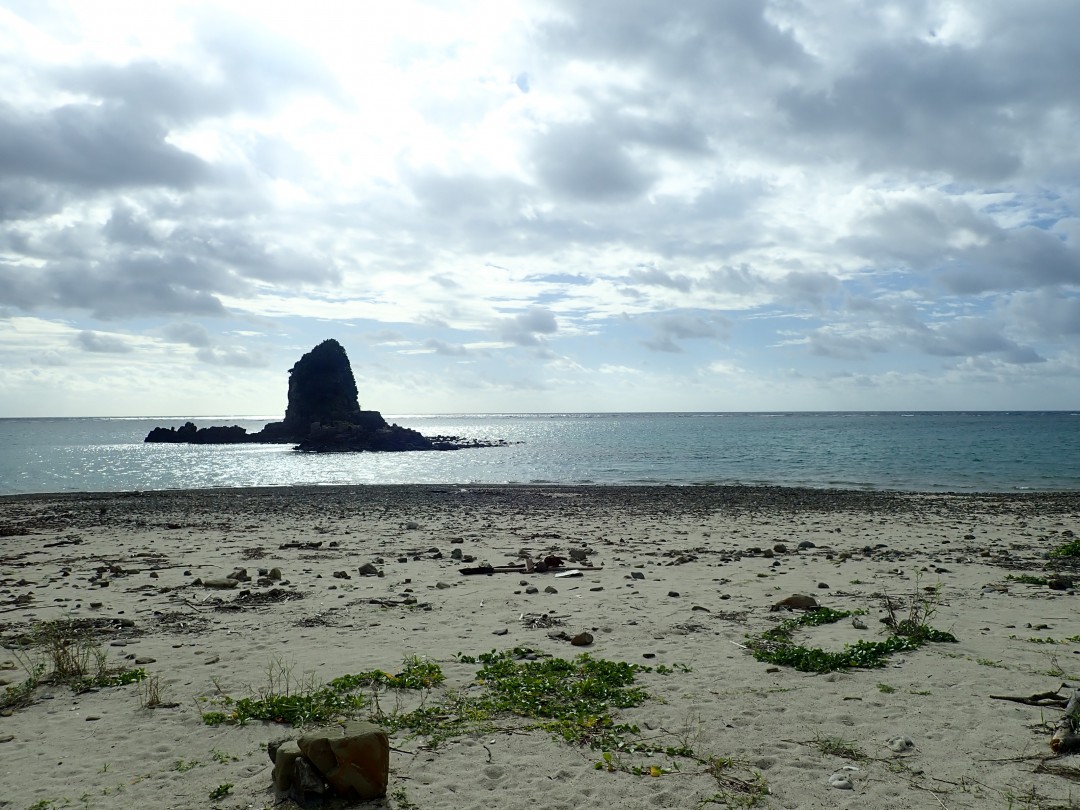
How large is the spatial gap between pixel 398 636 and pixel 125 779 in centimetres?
430

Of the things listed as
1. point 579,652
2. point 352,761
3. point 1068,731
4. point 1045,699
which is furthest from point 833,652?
point 352,761

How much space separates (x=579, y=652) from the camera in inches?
346

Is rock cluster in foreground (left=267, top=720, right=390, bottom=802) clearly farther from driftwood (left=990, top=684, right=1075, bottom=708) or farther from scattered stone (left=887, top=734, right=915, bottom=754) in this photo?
driftwood (left=990, top=684, right=1075, bottom=708)

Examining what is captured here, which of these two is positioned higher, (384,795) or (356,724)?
(356,724)

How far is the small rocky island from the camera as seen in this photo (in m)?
99.3

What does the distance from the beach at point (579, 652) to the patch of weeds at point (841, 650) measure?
16 cm

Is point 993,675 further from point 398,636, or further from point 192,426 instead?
point 192,426

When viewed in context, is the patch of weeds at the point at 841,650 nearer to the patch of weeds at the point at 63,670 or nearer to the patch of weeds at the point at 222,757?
the patch of weeds at the point at 222,757

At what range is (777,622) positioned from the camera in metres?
10.2

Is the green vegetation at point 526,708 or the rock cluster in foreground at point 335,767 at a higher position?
the rock cluster in foreground at point 335,767

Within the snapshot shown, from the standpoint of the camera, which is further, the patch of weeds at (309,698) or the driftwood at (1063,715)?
the patch of weeds at (309,698)

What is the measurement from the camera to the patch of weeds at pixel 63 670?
24.3ft

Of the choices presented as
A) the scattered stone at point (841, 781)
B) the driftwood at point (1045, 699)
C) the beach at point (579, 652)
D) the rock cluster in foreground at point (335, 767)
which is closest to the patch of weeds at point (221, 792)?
the beach at point (579, 652)

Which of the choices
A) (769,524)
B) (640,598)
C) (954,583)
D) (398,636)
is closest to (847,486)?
(769,524)
